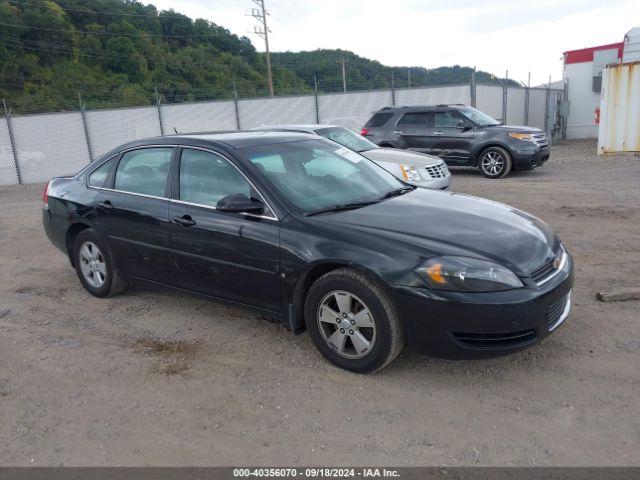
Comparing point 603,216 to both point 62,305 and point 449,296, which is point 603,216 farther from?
point 62,305

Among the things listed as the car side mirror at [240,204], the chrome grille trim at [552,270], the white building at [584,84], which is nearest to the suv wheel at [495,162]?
the chrome grille trim at [552,270]

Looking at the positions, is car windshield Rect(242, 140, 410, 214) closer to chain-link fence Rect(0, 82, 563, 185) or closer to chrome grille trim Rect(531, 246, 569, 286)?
chrome grille trim Rect(531, 246, 569, 286)

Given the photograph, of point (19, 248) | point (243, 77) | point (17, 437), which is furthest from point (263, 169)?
point (243, 77)

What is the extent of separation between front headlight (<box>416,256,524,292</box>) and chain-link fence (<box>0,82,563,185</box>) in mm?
15631

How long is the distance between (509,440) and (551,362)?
38.9 inches

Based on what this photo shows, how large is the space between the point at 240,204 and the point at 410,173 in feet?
16.5

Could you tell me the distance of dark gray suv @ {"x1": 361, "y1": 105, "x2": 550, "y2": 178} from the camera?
12.2 meters

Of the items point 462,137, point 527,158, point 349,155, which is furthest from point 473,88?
point 349,155

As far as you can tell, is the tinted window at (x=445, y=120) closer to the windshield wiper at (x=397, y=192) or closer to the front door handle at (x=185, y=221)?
the windshield wiper at (x=397, y=192)

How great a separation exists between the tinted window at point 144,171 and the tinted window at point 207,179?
236mm

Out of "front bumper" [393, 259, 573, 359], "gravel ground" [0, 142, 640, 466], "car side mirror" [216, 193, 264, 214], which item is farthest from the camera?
"car side mirror" [216, 193, 264, 214]

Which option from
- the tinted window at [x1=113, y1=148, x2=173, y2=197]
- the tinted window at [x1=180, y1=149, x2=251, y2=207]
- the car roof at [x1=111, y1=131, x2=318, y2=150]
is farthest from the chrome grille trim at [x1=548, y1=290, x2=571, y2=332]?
the tinted window at [x1=113, y1=148, x2=173, y2=197]

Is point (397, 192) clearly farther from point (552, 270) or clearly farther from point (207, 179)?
point (207, 179)

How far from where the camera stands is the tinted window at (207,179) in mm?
4152
